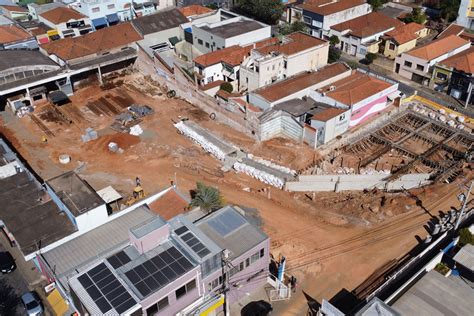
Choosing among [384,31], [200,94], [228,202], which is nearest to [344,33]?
[384,31]

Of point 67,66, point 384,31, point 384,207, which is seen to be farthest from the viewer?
point 384,31

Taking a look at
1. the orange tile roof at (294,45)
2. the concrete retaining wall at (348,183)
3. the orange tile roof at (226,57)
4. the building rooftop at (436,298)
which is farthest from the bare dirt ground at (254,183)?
the orange tile roof at (294,45)

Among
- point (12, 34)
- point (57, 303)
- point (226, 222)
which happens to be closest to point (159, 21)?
point (12, 34)

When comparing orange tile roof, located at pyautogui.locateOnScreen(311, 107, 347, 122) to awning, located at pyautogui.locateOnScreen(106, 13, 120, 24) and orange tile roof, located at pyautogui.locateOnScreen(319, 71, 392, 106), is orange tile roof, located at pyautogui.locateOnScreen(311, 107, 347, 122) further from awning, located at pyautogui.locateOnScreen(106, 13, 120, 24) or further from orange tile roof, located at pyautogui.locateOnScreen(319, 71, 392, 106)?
awning, located at pyautogui.locateOnScreen(106, 13, 120, 24)

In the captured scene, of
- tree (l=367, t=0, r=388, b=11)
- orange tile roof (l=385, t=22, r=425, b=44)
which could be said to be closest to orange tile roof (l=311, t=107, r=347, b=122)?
orange tile roof (l=385, t=22, r=425, b=44)

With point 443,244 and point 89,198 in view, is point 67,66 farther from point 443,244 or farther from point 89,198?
point 443,244

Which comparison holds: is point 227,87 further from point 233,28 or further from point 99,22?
point 99,22
